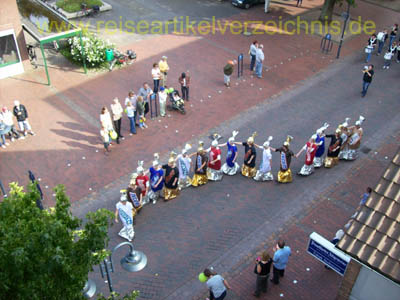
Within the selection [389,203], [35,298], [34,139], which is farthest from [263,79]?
[35,298]

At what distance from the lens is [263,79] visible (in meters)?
20.6

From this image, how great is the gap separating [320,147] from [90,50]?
11.9 meters

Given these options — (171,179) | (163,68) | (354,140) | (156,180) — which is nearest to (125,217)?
(156,180)

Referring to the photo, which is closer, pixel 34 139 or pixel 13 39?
pixel 34 139

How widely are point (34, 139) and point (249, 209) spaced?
8.47 metres

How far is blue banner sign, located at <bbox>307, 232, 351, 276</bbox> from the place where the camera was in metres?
8.77

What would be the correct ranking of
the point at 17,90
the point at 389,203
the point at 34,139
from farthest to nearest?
the point at 17,90 → the point at 34,139 → the point at 389,203

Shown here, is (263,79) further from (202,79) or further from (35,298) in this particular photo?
(35,298)

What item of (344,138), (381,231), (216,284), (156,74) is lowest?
(216,284)

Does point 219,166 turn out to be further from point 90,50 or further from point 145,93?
point 90,50

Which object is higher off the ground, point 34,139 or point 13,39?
point 13,39

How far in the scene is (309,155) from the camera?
14039mm

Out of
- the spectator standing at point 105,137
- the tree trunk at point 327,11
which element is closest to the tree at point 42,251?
the spectator standing at point 105,137

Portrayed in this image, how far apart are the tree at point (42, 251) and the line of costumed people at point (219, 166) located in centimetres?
505
